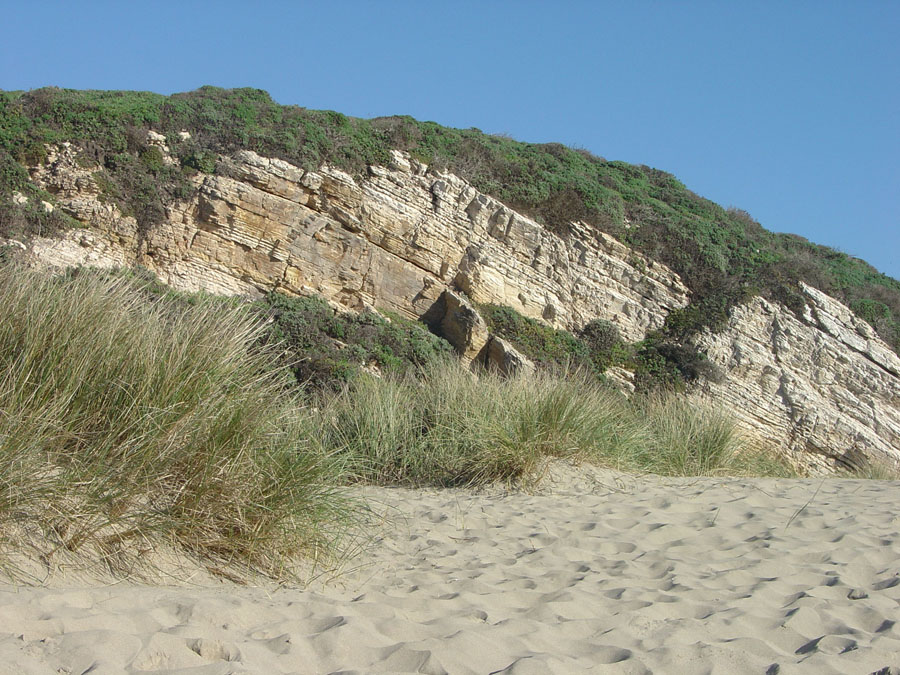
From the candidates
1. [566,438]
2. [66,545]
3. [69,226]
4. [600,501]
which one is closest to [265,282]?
[69,226]

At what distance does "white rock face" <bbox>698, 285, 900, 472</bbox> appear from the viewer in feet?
59.1

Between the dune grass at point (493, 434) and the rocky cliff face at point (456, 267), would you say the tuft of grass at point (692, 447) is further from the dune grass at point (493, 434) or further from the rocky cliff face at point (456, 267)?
the rocky cliff face at point (456, 267)

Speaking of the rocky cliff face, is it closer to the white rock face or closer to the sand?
the white rock face

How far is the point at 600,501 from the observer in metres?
6.64

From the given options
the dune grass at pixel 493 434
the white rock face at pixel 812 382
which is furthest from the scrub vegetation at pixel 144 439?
the white rock face at pixel 812 382

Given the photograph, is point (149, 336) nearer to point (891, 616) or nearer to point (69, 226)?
point (891, 616)

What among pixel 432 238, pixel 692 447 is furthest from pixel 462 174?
pixel 692 447

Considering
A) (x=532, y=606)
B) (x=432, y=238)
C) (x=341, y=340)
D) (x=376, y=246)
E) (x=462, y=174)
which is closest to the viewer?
(x=532, y=606)

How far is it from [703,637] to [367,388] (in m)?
6.01

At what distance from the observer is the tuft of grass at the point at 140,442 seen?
3428 millimetres

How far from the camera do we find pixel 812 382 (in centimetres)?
1917

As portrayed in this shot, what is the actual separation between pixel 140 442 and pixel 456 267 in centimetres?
1465

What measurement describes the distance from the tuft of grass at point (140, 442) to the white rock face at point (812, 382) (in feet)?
52.3

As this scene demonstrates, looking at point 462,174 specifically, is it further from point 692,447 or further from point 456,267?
point 692,447
